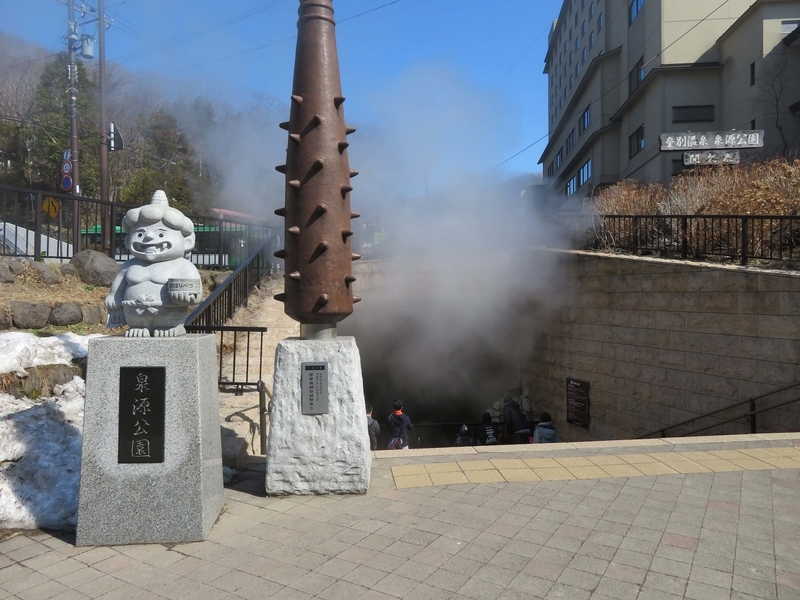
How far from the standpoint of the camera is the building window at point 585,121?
22844mm

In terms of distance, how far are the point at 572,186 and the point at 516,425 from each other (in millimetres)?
20478

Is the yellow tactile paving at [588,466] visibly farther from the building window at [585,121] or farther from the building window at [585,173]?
the building window at [585,121]

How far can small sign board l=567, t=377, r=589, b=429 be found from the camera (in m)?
8.26

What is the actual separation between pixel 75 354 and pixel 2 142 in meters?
28.0

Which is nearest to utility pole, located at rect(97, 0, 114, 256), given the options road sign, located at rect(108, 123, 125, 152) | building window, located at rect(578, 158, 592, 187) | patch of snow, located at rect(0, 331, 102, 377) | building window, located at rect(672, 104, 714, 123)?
road sign, located at rect(108, 123, 125, 152)

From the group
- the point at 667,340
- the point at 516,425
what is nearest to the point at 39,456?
the point at 667,340

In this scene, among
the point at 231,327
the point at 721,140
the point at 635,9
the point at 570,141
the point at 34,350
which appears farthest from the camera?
the point at 570,141

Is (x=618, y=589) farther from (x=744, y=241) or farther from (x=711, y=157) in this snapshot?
(x=711, y=157)

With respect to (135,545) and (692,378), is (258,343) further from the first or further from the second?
(692,378)

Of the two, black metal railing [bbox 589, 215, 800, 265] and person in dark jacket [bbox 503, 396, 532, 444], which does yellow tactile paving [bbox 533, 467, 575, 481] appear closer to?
black metal railing [bbox 589, 215, 800, 265]

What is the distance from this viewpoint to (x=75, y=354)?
5.10 meters

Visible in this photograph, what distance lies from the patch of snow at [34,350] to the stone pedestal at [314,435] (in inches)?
77.5

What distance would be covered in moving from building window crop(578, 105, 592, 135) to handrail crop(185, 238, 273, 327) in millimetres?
18202

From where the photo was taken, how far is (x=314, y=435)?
3.58m
